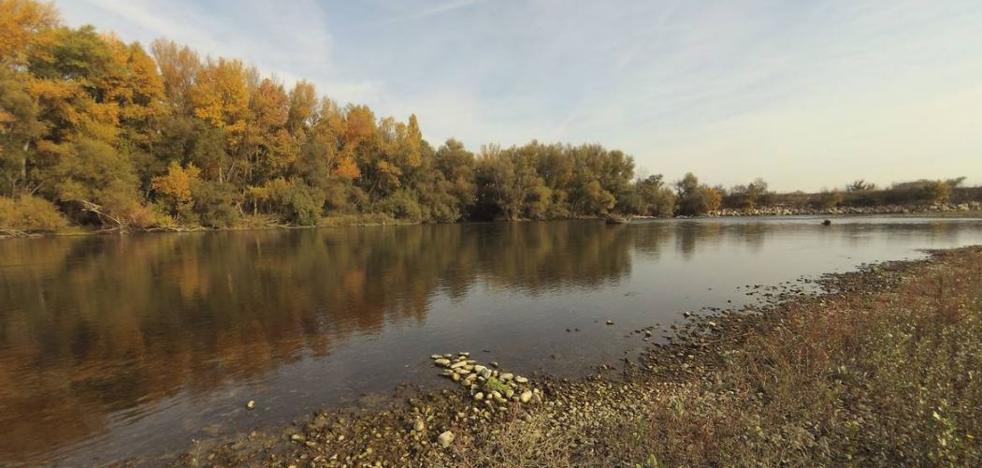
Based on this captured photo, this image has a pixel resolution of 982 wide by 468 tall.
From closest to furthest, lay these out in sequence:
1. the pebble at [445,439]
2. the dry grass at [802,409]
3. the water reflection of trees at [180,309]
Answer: the dry grass at [802,409] → the pebble at [445,439] → the water reflection of trees at [180,309]

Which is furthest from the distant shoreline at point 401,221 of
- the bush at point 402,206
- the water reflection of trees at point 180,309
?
the water reflection of trees at point 180,309

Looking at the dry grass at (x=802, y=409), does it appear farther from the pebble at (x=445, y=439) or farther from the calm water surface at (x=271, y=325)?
the calm water surface at (x=271, y=325)

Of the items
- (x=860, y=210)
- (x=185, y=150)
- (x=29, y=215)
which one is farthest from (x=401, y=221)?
(x=860, y=210)

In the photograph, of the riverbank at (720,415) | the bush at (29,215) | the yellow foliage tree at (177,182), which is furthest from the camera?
the yellow foliage tree at (177,182)

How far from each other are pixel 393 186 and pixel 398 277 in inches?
2332

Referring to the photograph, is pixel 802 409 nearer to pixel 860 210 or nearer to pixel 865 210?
pixel 865 210

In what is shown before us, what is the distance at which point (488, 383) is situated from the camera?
9008mm

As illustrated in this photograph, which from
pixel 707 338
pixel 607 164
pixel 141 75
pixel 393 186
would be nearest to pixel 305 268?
pixel 707 338

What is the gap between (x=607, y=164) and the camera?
103 meters

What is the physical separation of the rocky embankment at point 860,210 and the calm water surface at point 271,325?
88441 millimetres

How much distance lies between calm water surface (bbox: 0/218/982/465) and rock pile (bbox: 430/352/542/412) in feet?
1.67

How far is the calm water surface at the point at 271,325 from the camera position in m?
8.14

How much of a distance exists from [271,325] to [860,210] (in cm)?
13423

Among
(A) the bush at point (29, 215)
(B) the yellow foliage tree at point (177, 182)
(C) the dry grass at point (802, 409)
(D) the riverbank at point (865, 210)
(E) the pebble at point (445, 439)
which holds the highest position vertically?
(B) the yellow foliage tree at point (177, 182)
